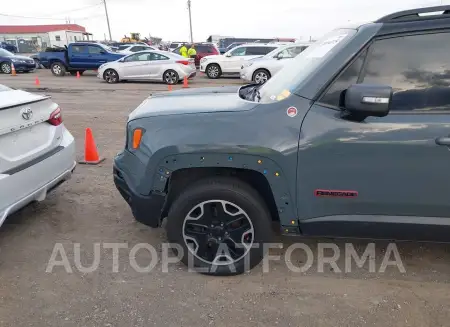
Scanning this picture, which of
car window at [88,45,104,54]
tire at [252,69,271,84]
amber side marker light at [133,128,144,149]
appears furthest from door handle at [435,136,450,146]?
car window at [88,45,104,54]

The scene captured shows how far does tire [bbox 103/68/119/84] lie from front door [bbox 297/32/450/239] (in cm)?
1492

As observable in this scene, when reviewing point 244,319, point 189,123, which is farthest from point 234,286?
point 189,123

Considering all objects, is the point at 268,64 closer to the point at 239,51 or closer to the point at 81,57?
the point at 239,51

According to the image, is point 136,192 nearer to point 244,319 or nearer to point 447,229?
point 244,319

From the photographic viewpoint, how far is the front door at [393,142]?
2395mm

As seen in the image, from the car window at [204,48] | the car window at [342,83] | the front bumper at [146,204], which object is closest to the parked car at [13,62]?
the car window at [204,48]

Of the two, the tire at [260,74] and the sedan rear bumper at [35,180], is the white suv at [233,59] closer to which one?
the tire at [260,74]

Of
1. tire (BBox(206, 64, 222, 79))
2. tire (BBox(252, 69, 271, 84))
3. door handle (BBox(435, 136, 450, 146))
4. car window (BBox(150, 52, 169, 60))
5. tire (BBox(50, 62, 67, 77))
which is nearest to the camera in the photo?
door handle (BBox(435, 136, 450, 146))

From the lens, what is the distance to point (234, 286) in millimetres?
2822

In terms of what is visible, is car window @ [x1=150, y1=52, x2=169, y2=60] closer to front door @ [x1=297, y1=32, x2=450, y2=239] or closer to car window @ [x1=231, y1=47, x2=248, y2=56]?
car window @ [x1=231, y1=47, x2=248, y2=56]

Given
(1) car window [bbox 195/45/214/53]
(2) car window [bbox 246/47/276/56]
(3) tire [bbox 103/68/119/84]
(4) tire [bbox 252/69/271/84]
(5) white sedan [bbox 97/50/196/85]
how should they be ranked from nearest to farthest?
(4) tire [bbox 252/69/271/84] → (5) white sedan [bbox 97/50/196/85] → (3) tire [bbox 103/68/119/84] → (2) car window [bbox 246/47/276/56] → (1) car window [bbox 195/45/214/53]

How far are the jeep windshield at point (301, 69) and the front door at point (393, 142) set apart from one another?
0.21 meters

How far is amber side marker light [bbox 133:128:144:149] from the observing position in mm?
2830

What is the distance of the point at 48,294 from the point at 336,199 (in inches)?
86.8
